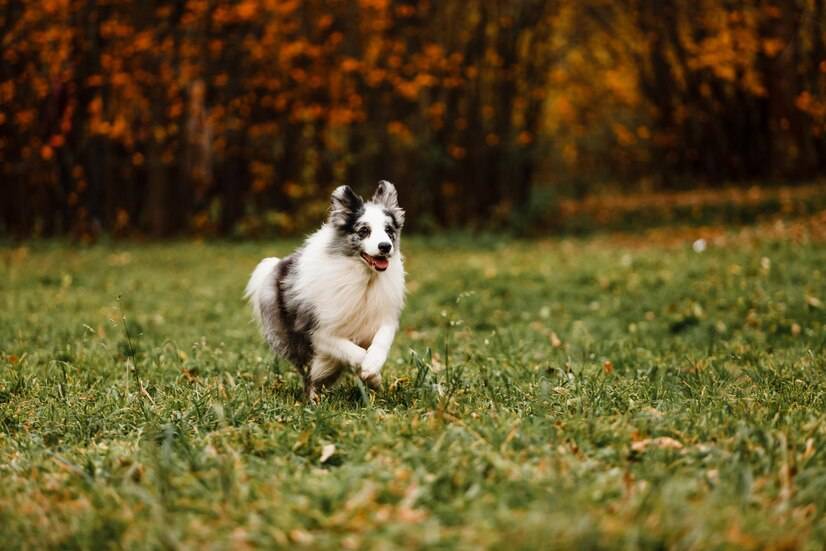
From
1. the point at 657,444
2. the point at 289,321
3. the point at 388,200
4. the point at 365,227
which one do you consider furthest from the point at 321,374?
the point at 657,444

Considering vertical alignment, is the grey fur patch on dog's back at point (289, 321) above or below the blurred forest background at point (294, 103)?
below

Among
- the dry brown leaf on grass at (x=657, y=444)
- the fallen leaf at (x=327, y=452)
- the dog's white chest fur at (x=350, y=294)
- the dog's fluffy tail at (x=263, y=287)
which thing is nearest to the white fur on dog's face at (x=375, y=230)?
the dog's white chest fur at (x=350, y=294)

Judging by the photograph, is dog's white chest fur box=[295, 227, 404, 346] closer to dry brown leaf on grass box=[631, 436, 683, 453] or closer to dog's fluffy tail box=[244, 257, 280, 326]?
dog's fluffy tail box=[244, 257, 280, 326]

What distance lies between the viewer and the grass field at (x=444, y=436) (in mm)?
2576

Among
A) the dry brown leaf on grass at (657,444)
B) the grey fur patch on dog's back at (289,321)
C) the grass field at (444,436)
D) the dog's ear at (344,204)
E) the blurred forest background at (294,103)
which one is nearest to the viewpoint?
the grass field at (444,436)

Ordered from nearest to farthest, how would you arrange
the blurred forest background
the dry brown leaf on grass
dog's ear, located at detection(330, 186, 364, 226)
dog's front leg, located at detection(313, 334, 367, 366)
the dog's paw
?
the dry brown leaf on grass
the dog's paw
dog's front leg, located at detection(313, 334, 367, 366)
dog's ear, located at detection(330, 186, 364, 226)
the blurred forest background

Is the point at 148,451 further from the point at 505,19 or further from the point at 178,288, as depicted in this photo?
the point at 505,19

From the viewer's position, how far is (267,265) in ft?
17.1

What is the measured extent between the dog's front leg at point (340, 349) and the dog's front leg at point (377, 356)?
0.06 m

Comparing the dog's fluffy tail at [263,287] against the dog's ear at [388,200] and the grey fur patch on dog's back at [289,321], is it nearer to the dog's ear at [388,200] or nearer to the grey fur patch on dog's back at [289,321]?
the grey fur patch on dog's back at [289,321]

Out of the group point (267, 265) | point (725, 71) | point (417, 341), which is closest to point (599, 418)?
point (267, 265)

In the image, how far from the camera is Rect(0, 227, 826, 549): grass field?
8.45 ft

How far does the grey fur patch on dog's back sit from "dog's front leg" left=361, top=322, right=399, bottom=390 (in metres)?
0.38

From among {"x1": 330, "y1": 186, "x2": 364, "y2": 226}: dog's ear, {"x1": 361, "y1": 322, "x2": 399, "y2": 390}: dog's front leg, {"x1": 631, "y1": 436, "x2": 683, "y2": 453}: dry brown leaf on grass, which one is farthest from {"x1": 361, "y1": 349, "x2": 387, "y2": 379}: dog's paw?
{"x1": 631, "y1": 436, "x2": 683, "y2": 453}: dry brown leaf on grass
